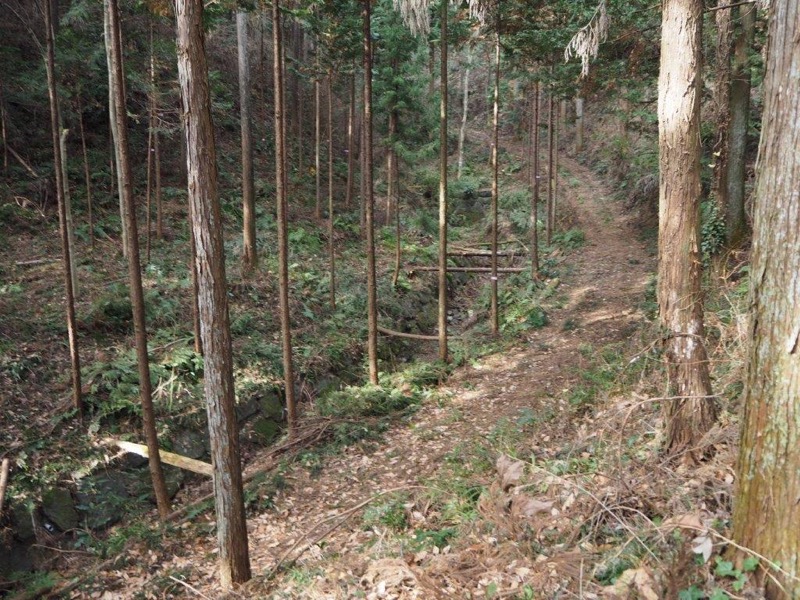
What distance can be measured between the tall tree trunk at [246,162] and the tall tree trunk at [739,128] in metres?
12.8

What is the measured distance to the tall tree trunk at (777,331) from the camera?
110 inches

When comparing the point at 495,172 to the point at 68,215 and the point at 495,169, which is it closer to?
the point at 495,169

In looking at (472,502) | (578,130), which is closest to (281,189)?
(472,502)

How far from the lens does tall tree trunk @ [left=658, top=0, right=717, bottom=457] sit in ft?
16.6

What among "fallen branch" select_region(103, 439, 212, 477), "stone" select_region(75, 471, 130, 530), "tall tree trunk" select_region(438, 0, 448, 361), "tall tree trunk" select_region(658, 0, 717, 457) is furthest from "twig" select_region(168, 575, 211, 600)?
"tall tree trunk" select_region(438, 0, 448, 361)

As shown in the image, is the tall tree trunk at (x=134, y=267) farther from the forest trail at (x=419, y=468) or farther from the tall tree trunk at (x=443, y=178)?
the tall tree trunk at (x=443, y=178)

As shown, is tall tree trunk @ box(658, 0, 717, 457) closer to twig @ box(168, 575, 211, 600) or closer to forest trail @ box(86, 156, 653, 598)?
forest trail @ box(86, 156, 653, 598)

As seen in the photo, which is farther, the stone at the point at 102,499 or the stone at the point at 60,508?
the stone at the point at 102,499

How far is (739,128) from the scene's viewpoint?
38.2 feet

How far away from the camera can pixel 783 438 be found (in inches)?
113

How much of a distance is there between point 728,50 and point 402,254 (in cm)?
1287

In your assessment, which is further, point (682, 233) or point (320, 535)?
point (320, 535)

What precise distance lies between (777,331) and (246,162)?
15.5 metres

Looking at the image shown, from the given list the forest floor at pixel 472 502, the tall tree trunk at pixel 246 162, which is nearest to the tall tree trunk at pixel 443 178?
the forest floor at pixel 472 502
